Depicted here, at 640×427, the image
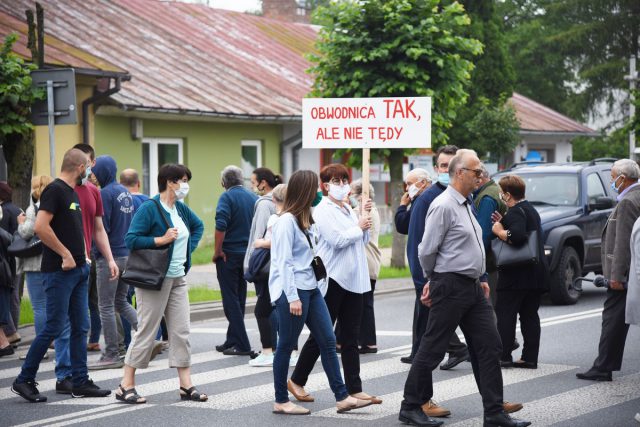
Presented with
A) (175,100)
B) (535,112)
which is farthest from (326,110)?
(535,112)

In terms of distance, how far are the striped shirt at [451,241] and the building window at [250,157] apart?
20400mm

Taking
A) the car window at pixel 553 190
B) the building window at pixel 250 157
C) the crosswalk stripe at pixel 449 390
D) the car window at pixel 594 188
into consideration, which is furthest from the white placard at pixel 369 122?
the building window at pixel 250 157

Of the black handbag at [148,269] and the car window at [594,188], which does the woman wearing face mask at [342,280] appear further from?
the car window at [594,188]

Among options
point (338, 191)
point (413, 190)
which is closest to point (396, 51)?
point (413, 190)

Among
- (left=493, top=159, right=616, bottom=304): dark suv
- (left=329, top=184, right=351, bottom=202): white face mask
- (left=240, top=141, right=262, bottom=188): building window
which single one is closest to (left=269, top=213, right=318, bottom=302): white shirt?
(left=329, top=184, right=351, bottom=202): white face mask

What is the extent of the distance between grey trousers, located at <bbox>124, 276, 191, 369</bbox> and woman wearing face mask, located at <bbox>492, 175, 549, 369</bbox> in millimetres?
2918

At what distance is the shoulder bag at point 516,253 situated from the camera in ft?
33.3

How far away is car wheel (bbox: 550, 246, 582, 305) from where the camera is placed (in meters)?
15.5

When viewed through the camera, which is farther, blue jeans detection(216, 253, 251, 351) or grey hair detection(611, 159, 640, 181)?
blue jeans detection(216, 253, 251, 351)

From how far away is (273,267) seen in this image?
8398 mm

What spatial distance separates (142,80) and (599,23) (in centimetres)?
2817

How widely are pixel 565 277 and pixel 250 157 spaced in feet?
45.3

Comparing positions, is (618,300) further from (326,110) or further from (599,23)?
(599,23)

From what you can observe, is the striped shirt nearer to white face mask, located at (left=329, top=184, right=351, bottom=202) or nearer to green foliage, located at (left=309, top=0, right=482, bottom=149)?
white face mask, located at (left=329, top=184, right=351, bottom=202)
